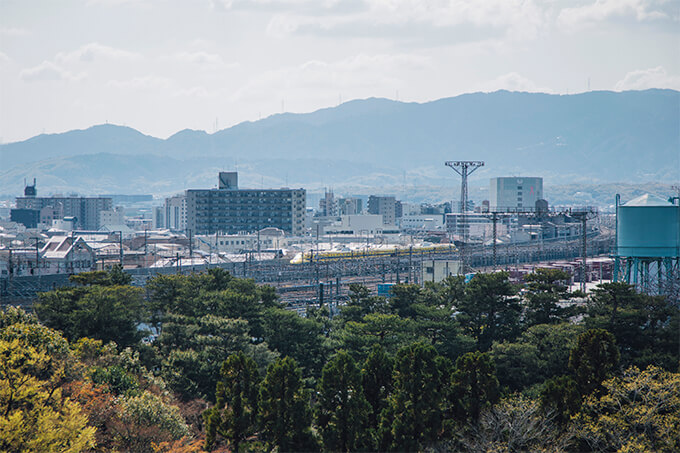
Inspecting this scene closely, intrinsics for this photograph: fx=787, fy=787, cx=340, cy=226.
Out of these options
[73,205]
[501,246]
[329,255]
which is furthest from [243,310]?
[73,205]

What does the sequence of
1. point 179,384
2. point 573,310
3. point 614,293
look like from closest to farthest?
point 179,384, point 614,293, point 573,310

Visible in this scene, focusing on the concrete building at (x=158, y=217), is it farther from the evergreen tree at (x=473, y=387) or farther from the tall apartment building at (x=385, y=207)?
the evergreen tree at (x=473, y=387)

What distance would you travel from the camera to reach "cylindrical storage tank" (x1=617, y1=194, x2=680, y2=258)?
20.8 metres

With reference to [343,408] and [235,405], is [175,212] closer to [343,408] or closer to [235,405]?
[235,405]

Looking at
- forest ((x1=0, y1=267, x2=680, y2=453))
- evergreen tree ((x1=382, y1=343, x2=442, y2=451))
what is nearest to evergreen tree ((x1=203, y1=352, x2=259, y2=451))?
forest ((x1=0, y1=267, x2=680, y2=453))

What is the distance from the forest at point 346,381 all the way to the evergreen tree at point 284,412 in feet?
0.08

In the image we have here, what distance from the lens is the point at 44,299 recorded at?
19000mm

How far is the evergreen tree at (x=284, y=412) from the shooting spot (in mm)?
12859

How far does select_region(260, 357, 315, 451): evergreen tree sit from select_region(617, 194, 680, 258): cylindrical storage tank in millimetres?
11922

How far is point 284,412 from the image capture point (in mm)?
12977

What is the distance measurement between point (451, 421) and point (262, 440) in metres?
3.24

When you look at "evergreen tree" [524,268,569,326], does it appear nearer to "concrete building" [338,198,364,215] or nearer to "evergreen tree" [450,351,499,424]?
"evergreen tree" [450,351,499,424]

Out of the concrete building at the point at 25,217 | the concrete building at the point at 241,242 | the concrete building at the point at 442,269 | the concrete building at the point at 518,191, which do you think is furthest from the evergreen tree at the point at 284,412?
the concrete building at the point at 518,191

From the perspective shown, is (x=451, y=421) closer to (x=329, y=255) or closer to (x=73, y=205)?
(x=329, y=255)
